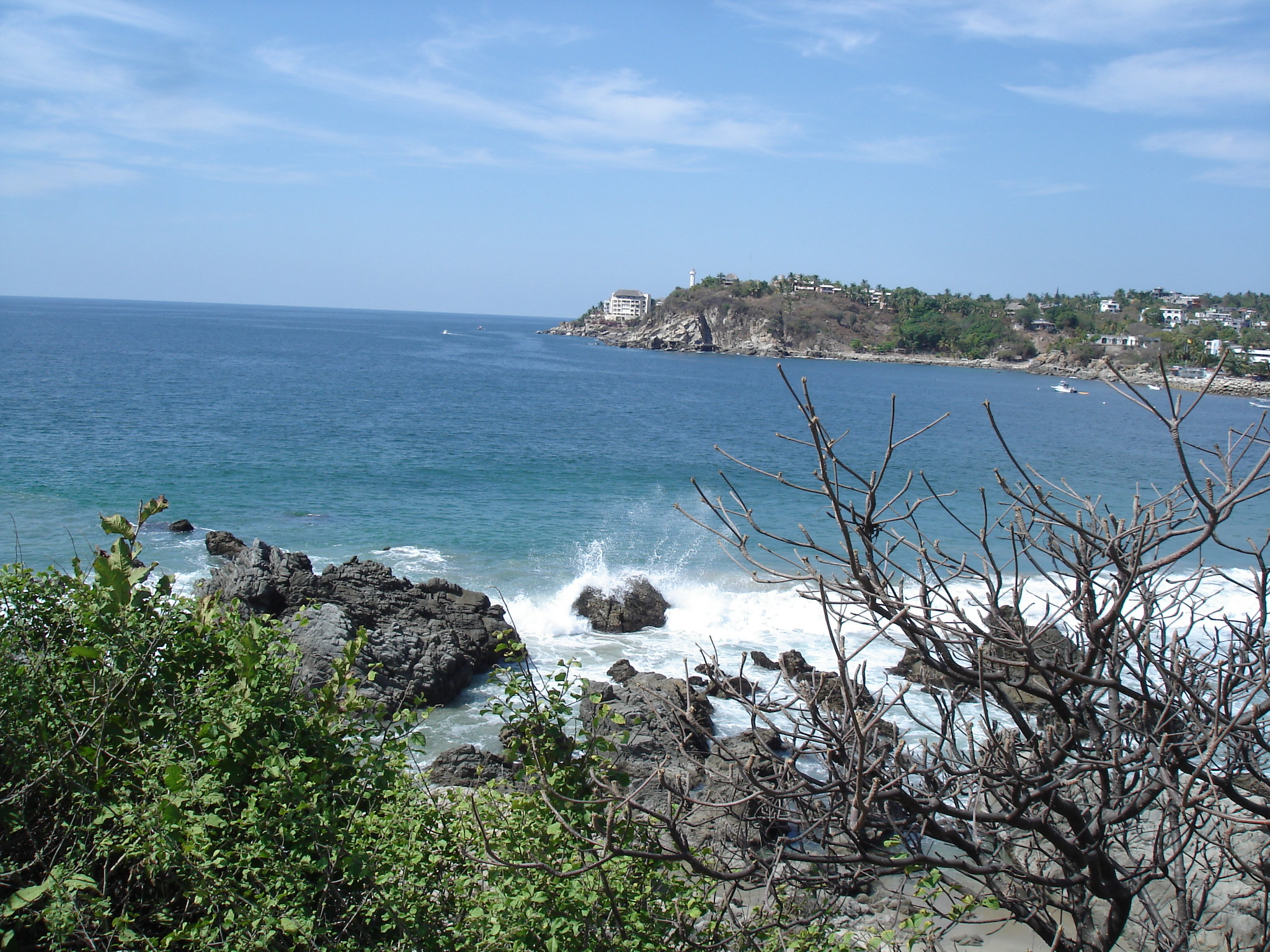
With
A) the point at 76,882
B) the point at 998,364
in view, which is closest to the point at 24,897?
the point at 76,882

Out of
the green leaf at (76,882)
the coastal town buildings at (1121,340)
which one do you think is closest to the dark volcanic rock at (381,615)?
the green leaf at (76,882)

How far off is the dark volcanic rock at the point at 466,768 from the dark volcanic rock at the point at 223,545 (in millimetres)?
12898

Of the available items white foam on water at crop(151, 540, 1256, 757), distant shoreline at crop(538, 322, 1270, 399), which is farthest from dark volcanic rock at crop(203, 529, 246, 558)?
distant shoreline at crop(538, 322, 1270, 399)

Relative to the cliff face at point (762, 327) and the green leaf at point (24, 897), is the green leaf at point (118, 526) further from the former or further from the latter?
the cliff face at point (762, 327)

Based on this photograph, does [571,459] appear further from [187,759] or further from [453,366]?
[453,366]

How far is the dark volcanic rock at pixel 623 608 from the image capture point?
19.8m

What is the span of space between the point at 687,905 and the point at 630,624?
1551cm

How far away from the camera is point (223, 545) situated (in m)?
22.8

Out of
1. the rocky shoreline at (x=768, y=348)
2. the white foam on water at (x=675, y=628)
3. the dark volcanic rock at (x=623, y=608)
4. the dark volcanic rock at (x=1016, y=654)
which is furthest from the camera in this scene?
the rocky shoreline at (x=768, y=348)

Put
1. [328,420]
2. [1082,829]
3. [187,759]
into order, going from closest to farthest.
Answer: [1082,829], [187,759], [328,420]

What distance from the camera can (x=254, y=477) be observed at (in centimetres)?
3186

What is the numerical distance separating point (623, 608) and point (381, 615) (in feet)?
18.6

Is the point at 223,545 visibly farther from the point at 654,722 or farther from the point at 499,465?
the point at 654,722

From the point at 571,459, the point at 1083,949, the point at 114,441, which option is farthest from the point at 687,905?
the point at 114,441
